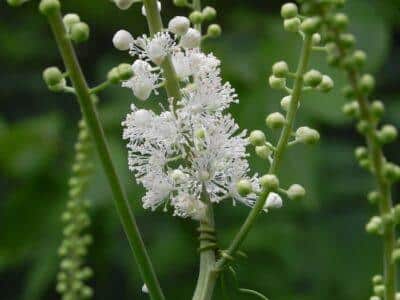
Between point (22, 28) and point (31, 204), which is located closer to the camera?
point (31, 204)

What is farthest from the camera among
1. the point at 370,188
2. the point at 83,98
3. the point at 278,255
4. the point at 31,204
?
the point at 370,188

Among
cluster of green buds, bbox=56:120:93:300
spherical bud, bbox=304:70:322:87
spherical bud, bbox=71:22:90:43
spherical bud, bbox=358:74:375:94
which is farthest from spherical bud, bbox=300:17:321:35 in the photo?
cluster of green buds, bbox=56:120:93:300

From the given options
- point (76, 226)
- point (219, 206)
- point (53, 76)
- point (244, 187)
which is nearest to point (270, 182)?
point (244, 187)

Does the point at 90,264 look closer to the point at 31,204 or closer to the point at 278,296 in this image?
the point at 31,204

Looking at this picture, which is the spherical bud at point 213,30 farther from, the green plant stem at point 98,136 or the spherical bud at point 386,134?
the spherical bud at point 386,134

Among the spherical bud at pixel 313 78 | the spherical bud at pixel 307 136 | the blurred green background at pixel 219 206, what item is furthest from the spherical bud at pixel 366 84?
the blurred green background at pixel 219 206

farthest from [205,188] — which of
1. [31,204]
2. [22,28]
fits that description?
[22,28]

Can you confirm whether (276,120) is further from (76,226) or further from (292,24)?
(76,226)
